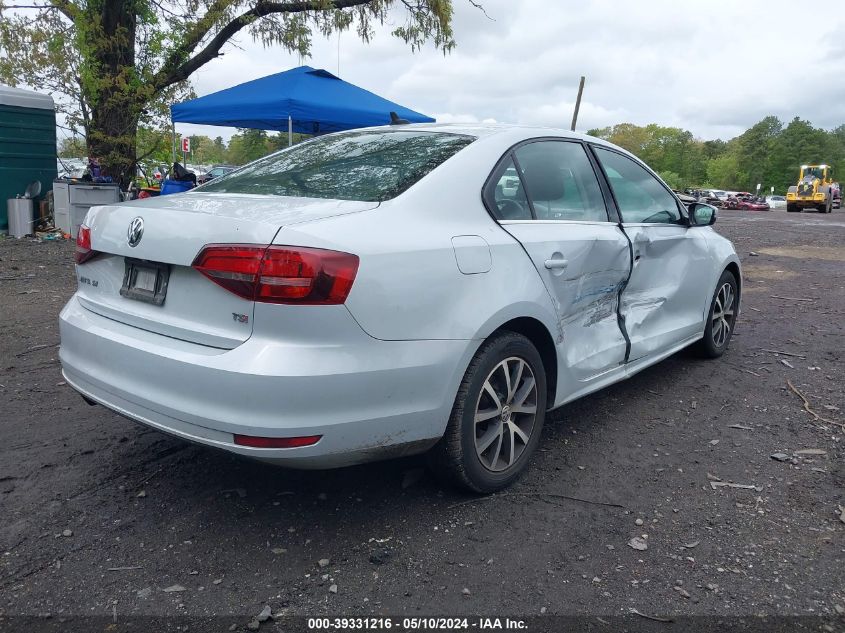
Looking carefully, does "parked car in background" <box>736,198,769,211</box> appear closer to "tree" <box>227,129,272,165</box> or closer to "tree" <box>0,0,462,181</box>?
"tree" <box>227,129,272,165</box>

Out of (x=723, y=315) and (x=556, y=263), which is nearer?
(x=556, y=263)

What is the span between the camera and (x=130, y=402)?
2.53m

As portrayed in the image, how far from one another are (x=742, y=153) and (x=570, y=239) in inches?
4310

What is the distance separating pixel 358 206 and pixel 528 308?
0.84 m

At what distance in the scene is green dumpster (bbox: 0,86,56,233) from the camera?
11.2 meters

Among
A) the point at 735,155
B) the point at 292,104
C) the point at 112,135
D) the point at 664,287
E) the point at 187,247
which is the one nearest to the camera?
the point at 187,247

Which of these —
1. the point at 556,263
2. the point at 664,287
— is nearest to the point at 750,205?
the point at 664,287

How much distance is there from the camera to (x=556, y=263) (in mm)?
3109

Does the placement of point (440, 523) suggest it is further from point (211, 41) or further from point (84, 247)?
point (211, 41)

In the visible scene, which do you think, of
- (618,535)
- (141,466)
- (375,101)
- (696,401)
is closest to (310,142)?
(141,466)

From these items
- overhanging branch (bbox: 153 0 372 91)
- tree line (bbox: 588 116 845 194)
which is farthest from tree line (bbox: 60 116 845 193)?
overhanging branch (bbox: 153 0 372 91)

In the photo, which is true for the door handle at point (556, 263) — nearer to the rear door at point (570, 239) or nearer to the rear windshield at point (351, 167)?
the rear door at point (570, 239)

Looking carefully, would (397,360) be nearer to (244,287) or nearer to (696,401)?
(244,287)

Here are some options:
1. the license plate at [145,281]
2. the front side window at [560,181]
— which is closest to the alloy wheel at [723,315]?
the front side window at [560,181]
